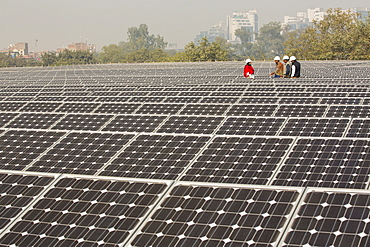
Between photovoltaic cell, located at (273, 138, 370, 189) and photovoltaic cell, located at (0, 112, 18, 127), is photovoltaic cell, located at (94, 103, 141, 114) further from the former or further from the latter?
photovoltaic cell, located at (273, 138, 370, 189)

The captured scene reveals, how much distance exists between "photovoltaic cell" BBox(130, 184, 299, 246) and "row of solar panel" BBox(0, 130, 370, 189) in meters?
1.90

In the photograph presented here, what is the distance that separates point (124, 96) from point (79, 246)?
20780mm

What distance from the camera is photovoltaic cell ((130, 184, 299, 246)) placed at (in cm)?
907

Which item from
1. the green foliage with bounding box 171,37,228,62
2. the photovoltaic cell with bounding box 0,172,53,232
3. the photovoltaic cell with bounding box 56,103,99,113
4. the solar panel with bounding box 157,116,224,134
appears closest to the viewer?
the photovoltaic cell with bounding box 0,172,53,232

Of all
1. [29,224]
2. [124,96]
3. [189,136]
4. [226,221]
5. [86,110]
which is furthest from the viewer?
[124,96]

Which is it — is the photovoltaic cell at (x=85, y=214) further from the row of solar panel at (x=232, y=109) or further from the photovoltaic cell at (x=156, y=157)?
the row of solar panel at (x=232, y=109)

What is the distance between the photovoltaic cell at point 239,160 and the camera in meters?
12.5

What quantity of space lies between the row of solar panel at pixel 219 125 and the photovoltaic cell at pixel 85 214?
6.29 meters

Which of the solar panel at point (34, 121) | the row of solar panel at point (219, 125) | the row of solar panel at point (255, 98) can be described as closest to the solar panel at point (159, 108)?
the row of solar panel at point (219, 125)

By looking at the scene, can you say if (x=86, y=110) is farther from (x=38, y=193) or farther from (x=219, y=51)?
(x=219, y=51)

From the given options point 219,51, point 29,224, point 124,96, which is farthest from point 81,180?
point 219,51

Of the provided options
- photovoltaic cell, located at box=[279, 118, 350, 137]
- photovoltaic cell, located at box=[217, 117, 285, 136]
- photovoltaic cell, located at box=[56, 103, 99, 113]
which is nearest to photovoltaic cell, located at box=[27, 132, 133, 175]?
photovoltaic cell, located at box=[217, 117, 285, 136]

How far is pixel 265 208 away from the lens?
9.76 metres

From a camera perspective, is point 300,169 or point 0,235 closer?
point 0,235
